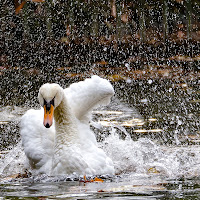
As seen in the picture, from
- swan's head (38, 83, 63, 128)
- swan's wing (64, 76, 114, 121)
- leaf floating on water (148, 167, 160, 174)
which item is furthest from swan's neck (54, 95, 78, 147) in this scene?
leaf floating on water (148, 167, 160, 174)

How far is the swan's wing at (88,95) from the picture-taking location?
23.5 feet

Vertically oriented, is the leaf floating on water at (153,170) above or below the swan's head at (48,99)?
below

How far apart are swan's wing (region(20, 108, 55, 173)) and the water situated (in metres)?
0.34

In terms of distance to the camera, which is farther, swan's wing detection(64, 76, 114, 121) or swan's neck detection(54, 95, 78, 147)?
swan's wing detection(64, 76, 114, 121)

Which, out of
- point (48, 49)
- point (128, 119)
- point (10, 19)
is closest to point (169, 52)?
point (48, 49)

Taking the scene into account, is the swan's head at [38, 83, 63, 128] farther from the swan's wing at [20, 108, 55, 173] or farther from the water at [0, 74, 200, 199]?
the water at [0, 74, 200, 199]

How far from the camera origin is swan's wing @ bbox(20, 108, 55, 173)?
6780 mm

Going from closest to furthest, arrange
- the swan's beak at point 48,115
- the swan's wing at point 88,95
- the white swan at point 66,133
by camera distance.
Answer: the swan's beak at point 48,115 → the white swan at point 66,133 → the swan's wing at point 88,95

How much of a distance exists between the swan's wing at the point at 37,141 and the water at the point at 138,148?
34cm

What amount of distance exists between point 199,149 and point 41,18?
1536 cm

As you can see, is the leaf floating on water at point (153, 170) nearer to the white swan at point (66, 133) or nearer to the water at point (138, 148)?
the water at point (138, 148)

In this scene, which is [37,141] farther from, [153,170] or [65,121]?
[153,170]

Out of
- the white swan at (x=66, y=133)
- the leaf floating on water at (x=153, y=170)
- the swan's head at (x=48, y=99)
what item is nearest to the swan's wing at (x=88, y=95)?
the white swan at (x=66, y=133)

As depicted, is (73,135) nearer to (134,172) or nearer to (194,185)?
(134,172)
